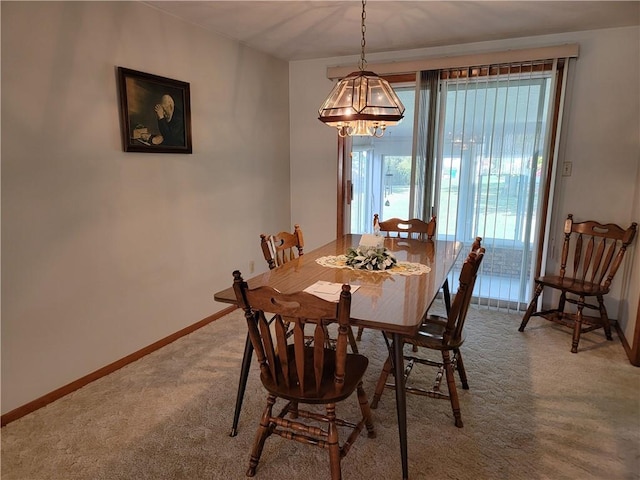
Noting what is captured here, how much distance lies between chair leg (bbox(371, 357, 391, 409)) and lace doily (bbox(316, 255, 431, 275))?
1.52 feet

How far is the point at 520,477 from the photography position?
70.5 inches

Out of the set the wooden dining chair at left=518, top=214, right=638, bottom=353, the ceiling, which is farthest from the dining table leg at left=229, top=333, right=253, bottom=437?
the wooden dining chair at left=518, top=214, right=638, bottom=353

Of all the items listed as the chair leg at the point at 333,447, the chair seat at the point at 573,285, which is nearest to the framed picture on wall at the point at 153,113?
the chair leg at the point at 333,447

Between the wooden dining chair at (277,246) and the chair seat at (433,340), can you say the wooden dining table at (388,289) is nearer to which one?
the wooden dining chair at (277,246)

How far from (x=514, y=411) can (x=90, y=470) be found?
2.11 metres

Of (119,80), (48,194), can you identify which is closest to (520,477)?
(48,194)

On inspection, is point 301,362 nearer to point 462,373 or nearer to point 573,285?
point 462,373

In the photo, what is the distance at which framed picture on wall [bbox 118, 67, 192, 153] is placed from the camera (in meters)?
2.58

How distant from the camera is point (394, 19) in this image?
298 cm

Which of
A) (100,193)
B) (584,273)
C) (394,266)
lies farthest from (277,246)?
(584,273)

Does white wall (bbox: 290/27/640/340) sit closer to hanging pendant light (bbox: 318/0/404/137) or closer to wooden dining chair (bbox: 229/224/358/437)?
hanging pendant light (bbox: 318/0/404/137)

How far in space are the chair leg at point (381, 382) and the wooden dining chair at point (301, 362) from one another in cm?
27

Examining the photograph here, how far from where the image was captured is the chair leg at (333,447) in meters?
1.64

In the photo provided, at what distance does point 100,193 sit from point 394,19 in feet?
7.58
